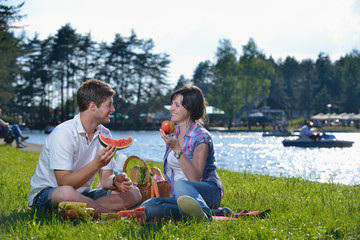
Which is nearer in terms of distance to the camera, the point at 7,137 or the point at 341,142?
the point at 7,137

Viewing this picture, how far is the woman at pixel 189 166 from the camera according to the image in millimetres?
4367

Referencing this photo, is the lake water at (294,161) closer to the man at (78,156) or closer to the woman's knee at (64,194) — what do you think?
the man at (78,156)

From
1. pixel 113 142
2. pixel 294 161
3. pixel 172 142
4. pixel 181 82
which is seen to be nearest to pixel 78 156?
pixel 113 142

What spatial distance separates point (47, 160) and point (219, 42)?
5913 centimetres

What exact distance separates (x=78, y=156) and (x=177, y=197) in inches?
42.1

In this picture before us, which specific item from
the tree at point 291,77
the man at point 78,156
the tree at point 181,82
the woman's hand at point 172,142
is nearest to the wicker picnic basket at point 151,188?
the man at point 78,156

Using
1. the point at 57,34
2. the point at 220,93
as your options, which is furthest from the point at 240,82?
the point at 57,34

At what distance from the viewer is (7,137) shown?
680 inches

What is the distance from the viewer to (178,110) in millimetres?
4754

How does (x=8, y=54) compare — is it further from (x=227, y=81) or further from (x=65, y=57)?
(x=227, y=81)

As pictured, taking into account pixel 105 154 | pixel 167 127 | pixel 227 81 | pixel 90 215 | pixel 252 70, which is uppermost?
pixel 252 70

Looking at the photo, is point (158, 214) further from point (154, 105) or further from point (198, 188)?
point (154, 105)

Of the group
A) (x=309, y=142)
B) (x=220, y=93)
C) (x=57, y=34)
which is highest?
(x=57, y=34)

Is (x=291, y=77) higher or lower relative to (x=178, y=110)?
higher
